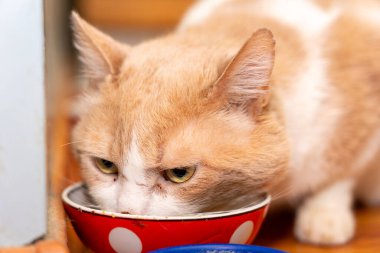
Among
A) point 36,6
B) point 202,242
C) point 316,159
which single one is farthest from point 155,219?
point 316,159

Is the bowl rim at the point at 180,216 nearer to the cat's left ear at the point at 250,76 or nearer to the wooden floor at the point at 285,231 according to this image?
the wooden floor at the point at 285,231

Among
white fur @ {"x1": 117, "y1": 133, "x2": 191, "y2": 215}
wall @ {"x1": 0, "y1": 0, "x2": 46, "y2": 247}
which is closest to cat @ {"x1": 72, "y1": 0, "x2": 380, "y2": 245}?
white fur @ {"x1": 117, "y1": 133, "x2": 191, "y2": 215}

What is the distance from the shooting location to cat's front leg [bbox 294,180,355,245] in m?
1.47

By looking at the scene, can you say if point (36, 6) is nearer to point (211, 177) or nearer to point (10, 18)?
point (10, 18)

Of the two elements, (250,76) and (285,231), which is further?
(285,231)

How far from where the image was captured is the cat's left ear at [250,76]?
113 cm

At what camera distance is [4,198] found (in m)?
0.99

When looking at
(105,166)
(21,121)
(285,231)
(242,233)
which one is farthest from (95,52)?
(285,231)

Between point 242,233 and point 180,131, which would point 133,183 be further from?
point 242,233

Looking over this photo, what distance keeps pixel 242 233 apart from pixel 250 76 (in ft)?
0.99

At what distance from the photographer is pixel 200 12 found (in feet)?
5.89

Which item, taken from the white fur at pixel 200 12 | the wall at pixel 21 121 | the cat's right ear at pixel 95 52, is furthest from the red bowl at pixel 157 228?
the white fur at pixel 200 12

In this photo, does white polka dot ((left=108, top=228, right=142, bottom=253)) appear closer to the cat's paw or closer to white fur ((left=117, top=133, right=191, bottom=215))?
white fur ((left=117, top=133, right=191, bottom=215))

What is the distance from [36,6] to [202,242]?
52 centimetres
